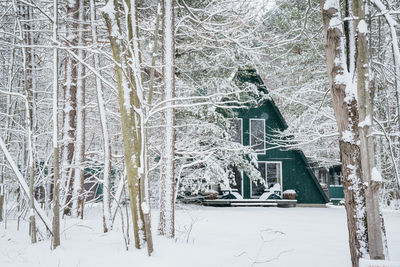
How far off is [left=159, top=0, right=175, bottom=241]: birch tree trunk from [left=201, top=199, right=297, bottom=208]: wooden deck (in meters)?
10.2

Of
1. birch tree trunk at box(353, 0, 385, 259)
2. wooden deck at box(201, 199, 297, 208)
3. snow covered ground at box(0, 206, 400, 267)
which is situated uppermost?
birch tree trunk at box(353, 0, 385, 259)

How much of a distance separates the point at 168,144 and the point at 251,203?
36.6 feet

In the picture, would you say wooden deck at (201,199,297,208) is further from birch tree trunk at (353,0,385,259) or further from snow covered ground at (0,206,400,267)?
birch tree trunk at (353,0,385,259)

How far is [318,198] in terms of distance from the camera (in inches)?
640

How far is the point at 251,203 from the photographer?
50.6 ft

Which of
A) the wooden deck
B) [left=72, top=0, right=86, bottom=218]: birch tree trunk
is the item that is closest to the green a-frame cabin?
Answer: the wooden deck

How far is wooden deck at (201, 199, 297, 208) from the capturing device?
1506cm

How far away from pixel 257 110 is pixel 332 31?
13440mm

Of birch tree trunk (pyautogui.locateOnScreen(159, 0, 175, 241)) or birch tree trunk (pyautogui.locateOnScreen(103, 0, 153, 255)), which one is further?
birch tree trunk (pyautogui.locateOnScreen(159, 0, 175, 241))

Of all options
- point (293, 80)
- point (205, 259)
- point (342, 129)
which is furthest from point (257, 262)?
point (293, 80)

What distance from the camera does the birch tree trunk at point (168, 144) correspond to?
5.04 meters

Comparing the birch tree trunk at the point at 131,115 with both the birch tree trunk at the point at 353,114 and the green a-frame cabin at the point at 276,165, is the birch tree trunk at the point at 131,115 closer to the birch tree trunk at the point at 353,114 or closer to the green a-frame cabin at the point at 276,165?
the birch tree trunk at the point at 353,114

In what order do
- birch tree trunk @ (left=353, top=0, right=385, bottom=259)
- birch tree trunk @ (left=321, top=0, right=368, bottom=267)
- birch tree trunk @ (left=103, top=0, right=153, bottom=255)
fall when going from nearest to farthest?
birch tree trunk @ (left=353, top=0, right=385, bottom=259) < birch tree trunk @ (left=321, top=0, right=368, bottom=267) < birch tree trunk @ (left=103, top=0, right=153, bottom=255)

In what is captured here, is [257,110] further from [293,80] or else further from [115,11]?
[115,11]
